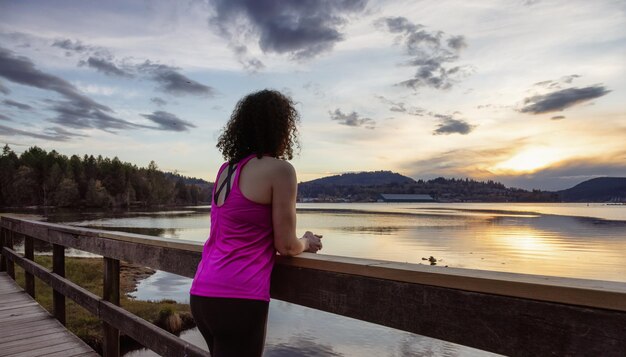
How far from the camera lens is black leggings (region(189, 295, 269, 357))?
2.03 metres

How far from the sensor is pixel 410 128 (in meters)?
62.8

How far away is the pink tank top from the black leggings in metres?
0.04

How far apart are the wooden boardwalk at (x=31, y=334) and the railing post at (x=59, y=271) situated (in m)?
0.09

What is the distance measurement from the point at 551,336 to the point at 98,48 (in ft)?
Result: 132

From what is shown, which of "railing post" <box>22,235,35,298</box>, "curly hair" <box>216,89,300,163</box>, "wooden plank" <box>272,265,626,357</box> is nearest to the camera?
"wooden plank" <box>272,265,626,357</box>

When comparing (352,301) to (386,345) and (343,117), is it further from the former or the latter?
(343,117)

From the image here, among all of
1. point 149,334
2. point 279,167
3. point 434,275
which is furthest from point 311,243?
point 149,334

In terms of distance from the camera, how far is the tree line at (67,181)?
380 ft

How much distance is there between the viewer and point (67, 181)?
384 ft

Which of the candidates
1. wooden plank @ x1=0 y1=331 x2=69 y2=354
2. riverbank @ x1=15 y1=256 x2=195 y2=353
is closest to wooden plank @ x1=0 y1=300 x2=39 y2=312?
wooden plank @ x1=0 y1=331 x2=69 y2=354

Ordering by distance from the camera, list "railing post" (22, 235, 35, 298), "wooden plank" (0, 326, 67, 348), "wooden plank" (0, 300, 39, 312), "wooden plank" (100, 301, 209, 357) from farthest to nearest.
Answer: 1. "railing post" (22, 235, 35, 298)
2. "wooden plank" (0, 300, 39, 312)
3. "wooden plank" (0, 326, 67, 348)
4. "wooden plank" (100, 301, 209, 357)

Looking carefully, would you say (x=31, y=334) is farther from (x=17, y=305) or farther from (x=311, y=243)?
(x=311, y=243)

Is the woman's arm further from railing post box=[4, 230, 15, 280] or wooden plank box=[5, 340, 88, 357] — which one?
railing post box=[4, 230, 15, 280]

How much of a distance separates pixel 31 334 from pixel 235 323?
414 centimetres
